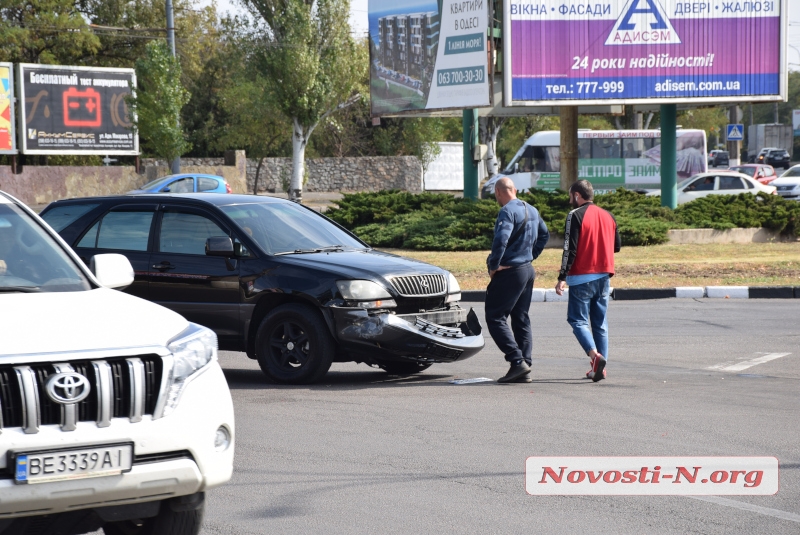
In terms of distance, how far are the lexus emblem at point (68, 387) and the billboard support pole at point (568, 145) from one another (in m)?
24.4

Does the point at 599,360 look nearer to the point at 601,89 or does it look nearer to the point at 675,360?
the point at 675,360

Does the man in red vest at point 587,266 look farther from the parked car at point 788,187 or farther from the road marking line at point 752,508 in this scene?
the parked car at point 788,187

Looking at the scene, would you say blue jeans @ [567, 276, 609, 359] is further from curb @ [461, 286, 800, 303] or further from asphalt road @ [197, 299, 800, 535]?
curb @ [461, 286, 800, 303]

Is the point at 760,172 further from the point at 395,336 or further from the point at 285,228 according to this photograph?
the point at 395,336

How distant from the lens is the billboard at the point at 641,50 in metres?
26.3

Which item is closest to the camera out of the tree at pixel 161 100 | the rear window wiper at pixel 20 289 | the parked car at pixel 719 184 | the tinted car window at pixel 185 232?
the rear window wiper at pixel 20 289

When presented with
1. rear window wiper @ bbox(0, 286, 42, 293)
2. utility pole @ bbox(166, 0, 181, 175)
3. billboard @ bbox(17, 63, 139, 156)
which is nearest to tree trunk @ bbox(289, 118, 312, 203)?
billboard @ bbox(17, 63, 139, 156)

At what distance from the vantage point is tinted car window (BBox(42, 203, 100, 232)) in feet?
34.2

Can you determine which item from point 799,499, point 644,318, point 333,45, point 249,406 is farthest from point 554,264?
point 333,45

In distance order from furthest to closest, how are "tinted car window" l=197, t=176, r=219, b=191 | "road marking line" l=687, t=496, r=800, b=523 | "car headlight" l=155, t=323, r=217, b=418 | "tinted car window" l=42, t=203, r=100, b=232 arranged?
1. "tinted car window" l=197, t=176, r=219, b=191
2. "tinted car window" l=42, t=203, r=100, b=232
3. "road marking line" l=687, t=496, r=800, b=523
4. "car headlight" l=155, t=323, r=217, b=418

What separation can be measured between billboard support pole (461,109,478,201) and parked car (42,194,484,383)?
1954cm

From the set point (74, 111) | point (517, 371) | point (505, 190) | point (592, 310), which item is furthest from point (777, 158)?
point (517, 371)

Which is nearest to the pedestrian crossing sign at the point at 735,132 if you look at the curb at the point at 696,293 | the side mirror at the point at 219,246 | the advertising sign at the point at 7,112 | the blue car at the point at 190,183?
the blue car at the point at 190,183

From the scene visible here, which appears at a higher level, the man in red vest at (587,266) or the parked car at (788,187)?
the parked car at (788,187)
